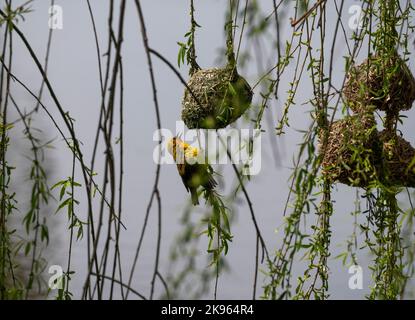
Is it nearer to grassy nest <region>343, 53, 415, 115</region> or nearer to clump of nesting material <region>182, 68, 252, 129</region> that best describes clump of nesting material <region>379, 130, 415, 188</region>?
grassy nest <region>343, 53, 415, 115</region>

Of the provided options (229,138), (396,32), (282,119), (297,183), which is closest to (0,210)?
(229,138)

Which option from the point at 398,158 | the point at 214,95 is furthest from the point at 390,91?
the point at 214,95

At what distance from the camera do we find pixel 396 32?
4.69 ft

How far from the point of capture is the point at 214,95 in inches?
59.7

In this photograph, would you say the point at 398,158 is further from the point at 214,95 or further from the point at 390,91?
the point at 214,95

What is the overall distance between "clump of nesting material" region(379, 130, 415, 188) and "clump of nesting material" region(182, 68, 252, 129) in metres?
0.35

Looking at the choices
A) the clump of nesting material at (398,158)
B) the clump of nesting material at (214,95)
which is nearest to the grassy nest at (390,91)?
the clump of nesting material at (398,158)

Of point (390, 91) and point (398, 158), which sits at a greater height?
point (390, 91)

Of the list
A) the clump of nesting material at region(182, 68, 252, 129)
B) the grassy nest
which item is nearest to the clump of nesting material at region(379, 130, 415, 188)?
the grassy nest

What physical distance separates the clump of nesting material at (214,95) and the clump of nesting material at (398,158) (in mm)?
347

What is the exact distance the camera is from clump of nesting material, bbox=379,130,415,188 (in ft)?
4.89

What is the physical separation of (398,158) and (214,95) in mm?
461

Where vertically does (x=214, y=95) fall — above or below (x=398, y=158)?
above

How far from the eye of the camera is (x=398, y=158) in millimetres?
1500
